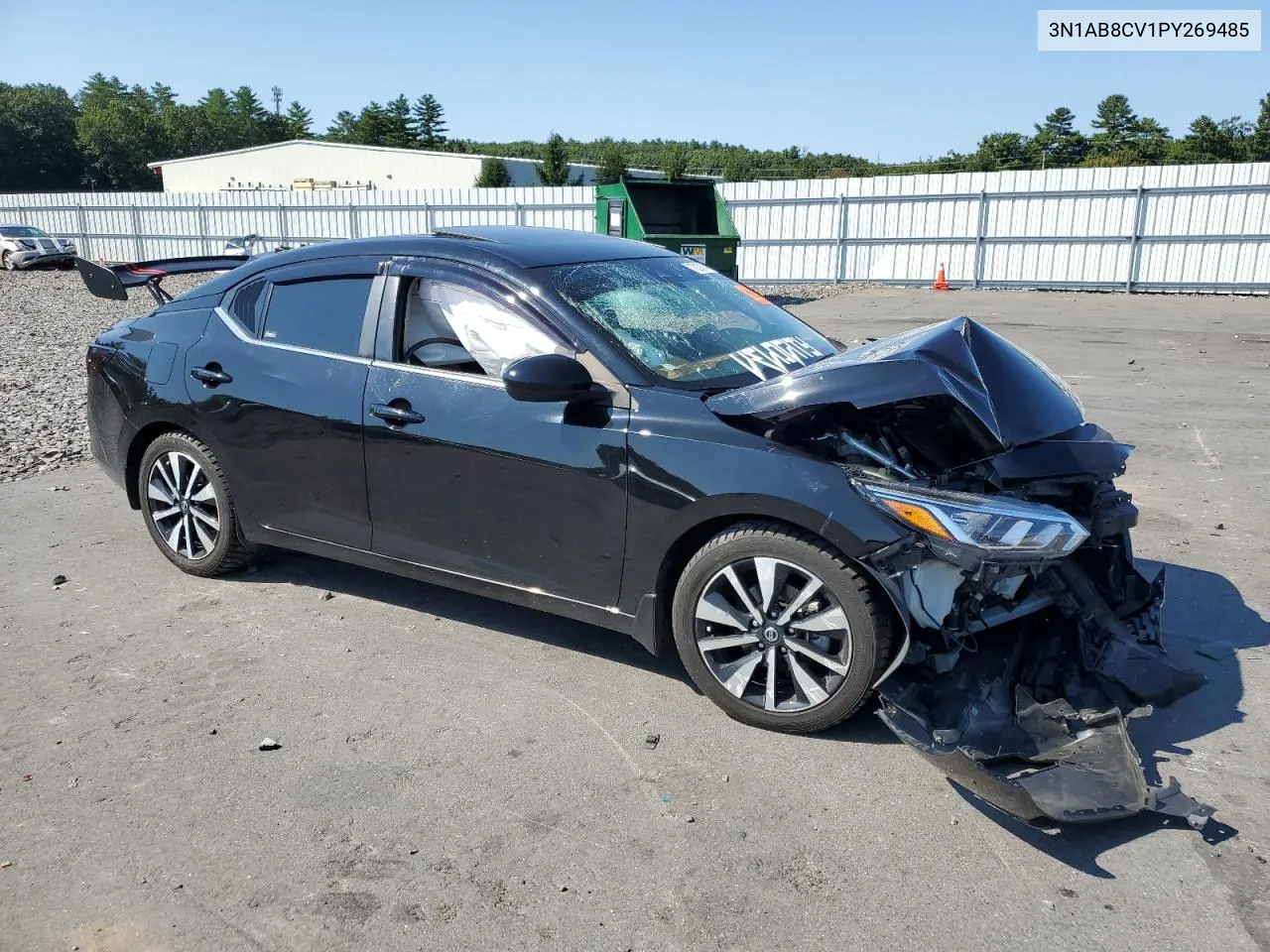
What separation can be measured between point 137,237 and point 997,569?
3516cm

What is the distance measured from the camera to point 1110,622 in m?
3.57

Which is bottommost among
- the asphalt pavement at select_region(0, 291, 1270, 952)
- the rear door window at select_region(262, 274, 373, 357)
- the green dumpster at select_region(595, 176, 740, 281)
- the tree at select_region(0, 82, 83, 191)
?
the asphalt pavement at select_region(0, 291, 1270, 952)

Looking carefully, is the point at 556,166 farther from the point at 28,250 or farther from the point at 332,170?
the point at 28,250

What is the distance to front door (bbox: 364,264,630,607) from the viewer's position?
3717mm

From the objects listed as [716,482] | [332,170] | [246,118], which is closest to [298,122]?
[246,118]

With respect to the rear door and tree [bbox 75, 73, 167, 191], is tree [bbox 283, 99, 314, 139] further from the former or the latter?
the rear door

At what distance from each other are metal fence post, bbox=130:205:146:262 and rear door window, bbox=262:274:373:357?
31747mm

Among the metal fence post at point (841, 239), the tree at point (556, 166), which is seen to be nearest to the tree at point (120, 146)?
the tree at point (556, 166)

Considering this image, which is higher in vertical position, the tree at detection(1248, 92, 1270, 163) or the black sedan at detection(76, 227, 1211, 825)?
the tree at detection(1248, 92, 1270, 163)

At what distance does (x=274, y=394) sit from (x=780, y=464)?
2.50 meters

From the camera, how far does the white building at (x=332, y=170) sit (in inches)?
2146

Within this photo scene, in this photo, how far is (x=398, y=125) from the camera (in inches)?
3841

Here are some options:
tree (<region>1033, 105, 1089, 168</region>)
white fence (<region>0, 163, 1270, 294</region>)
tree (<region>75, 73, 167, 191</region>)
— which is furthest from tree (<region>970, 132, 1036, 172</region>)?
tree (<region>75, 73, 167, 191</region>)

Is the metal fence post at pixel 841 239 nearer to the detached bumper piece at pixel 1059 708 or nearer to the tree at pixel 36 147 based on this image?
the detached bumper piece at pixel 1059 708
